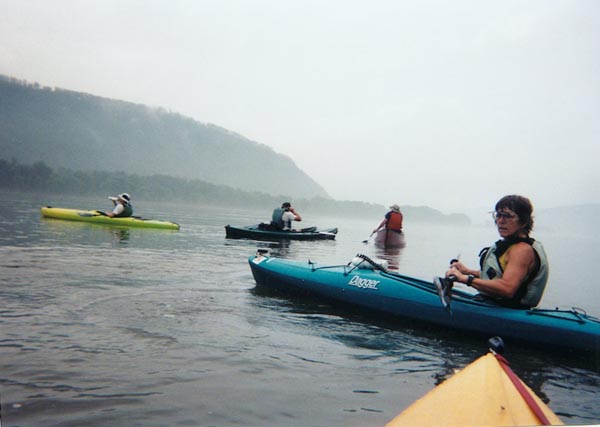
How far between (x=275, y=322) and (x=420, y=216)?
1826cm

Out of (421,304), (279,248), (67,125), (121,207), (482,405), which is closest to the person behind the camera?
(482,405)

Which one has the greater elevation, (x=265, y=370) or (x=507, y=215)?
(x=507, y=215)

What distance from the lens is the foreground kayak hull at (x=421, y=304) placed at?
412cm

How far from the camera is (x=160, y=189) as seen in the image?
127 feet

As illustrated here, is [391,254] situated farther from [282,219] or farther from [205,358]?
[205,358]

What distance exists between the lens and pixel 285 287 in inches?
228

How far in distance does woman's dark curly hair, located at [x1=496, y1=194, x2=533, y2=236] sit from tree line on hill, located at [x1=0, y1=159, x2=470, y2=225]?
5.48 meters

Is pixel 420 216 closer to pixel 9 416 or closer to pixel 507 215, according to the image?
pixel 507 215

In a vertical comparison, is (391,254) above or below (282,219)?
below

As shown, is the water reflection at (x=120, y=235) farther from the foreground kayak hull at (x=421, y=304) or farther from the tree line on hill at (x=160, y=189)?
the foreground kayak hull at (x=421, y=304)

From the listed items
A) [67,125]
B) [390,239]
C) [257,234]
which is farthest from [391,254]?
[67,125]

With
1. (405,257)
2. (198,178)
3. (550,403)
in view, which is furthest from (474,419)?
(198,178)

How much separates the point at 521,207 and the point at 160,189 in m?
37.9

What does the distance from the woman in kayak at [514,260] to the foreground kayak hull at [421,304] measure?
312 millimetres
